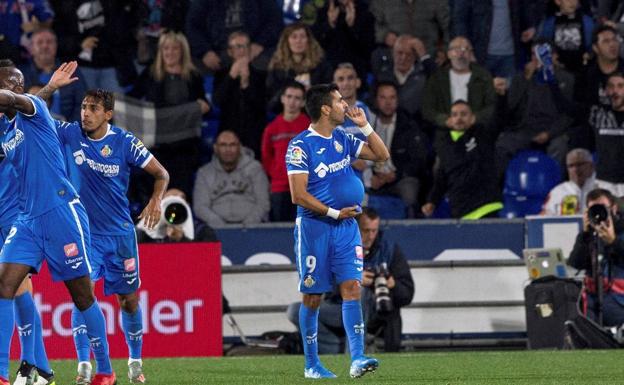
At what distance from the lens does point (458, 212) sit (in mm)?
16516

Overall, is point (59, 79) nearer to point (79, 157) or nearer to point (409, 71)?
point (79, 157)

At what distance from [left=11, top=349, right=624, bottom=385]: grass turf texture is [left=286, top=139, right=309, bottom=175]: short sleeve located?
1582 mm

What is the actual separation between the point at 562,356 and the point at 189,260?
3994mm

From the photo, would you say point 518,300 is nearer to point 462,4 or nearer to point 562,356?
point 562,356

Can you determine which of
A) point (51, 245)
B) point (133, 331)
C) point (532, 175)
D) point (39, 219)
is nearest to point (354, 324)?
point (133, 331)

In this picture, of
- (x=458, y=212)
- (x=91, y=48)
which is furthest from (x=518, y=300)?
(x=91, y=48)

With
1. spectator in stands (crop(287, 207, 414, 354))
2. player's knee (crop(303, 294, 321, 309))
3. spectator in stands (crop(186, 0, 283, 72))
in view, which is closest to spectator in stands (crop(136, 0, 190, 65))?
spectator in stands (crop(186, 0, 283, 72))

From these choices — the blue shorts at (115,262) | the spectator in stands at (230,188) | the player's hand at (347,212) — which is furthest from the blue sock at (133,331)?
the spectator in stands at (230,188)

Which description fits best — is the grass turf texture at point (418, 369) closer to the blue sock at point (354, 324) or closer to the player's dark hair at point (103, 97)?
the blue sock at point (354, 324)

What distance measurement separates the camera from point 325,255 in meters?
11.1

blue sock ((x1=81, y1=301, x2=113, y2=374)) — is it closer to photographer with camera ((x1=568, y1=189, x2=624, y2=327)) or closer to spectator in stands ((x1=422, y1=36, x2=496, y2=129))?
photographer with camera ((x1=568, y1=189, x2=624, y2=327))

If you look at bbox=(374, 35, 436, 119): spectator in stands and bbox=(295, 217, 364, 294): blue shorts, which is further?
bbox=(374, 35, 436, 119): spectator in stands

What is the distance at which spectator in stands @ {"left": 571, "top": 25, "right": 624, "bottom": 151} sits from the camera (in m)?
17.0

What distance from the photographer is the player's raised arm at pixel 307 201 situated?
10883mm
